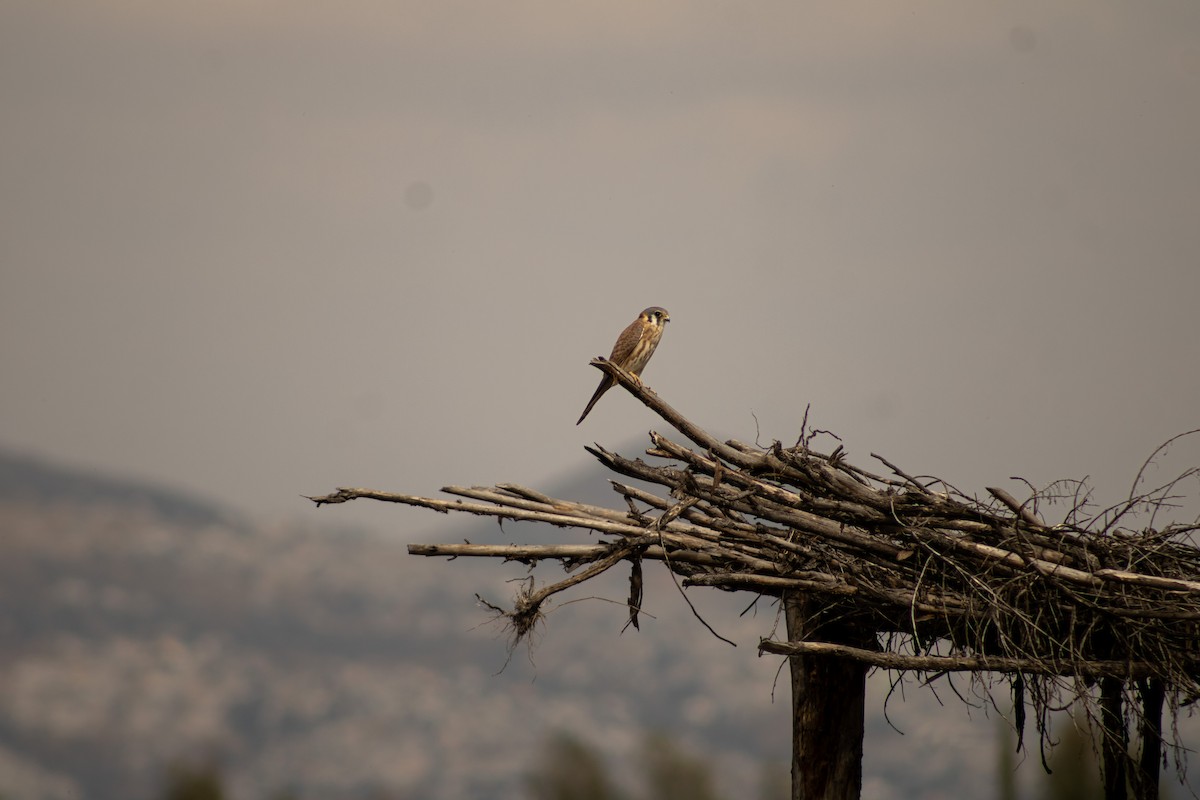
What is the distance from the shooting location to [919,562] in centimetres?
762

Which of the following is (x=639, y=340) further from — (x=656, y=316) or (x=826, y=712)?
(x=826, y=712)

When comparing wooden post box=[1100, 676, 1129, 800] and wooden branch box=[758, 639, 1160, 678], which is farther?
wooden post box=[1100, 676, 1129, 800]

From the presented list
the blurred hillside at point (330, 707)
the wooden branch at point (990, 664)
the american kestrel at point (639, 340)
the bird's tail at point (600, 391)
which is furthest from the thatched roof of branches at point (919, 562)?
the blurred hillside at point (330, 707)

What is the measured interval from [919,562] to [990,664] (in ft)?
2.11

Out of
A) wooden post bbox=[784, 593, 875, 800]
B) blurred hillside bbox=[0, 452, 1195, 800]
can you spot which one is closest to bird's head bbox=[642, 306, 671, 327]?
wooden post bbox=[784, 593, 875, 800]

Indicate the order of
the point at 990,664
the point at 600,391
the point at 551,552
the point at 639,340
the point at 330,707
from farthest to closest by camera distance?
the point at 330,707
the point at 639,340
the point at 600,391
the point at 551,552
the point at 990,664

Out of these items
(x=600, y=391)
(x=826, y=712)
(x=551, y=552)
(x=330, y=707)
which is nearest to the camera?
(x=551, y=552)

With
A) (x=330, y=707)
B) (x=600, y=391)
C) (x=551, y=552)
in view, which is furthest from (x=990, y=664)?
(x=330, y=707)

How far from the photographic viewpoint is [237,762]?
162500 millimetres

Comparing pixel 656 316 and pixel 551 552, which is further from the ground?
pixel 656 316

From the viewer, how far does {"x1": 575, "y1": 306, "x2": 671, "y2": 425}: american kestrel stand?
504 inches

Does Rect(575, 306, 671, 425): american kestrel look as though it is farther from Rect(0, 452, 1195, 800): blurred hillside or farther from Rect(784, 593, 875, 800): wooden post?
Rect(0, 452, 1195, 800): blurred hillside

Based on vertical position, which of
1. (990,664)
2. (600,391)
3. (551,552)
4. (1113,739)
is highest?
(600,391)

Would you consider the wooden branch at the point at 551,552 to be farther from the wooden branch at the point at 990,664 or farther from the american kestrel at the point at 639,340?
the american kestrel at the point at 639,340
